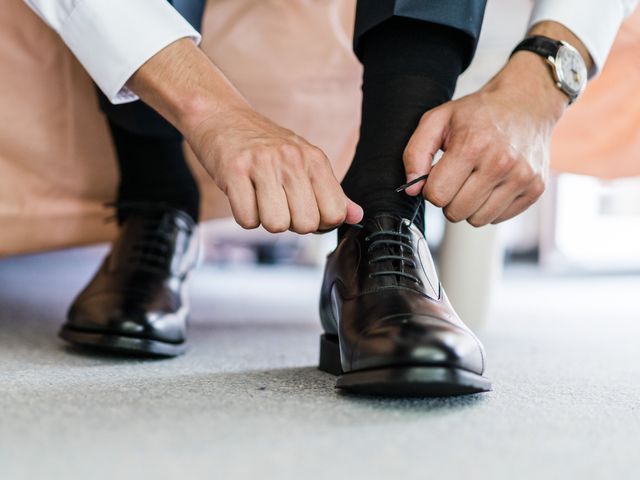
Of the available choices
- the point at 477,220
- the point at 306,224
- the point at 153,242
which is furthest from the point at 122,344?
the point at 477,220

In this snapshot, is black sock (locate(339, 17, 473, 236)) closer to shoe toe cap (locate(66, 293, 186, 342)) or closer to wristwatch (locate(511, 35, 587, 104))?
wristwatch (locate(511, 35, 587, 104))

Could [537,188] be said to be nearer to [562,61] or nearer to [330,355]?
[562,61]

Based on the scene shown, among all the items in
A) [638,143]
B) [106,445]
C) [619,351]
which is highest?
[638,143]

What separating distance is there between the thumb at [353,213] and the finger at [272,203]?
2.1 inches

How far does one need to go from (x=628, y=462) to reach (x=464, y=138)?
26cm

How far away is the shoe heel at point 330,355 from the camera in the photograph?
0.57 meters

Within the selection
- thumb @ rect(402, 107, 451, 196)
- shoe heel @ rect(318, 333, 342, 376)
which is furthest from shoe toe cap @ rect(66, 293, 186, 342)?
thumb @ rect(402, 107, 451, 196)

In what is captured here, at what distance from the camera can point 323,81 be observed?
3.07 ft

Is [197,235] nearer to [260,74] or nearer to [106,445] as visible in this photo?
[260,74]

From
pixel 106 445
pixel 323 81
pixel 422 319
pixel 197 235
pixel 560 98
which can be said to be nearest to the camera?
pixel 106 445

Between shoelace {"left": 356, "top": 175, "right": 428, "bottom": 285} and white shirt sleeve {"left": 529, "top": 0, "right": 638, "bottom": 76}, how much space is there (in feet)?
0.72

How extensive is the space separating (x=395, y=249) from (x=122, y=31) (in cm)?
28

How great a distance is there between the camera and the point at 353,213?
516mm

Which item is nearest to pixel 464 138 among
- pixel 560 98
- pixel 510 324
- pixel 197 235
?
pixel 560 98
